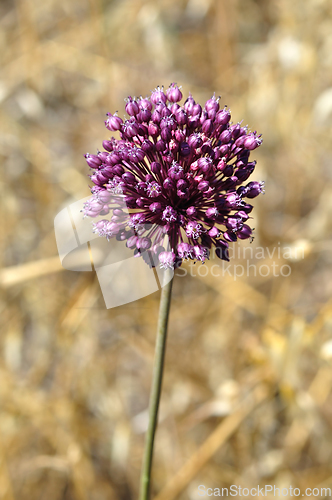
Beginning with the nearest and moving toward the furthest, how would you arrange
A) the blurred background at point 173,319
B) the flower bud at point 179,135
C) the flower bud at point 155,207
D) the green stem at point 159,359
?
1. the green stem at point 159,359
2. the flower bud at point 155,207
3. the flower bud at point 179,135
4. the blurred background at point 173,319

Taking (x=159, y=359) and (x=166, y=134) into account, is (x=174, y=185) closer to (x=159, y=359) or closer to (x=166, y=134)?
(x=166, y=134)

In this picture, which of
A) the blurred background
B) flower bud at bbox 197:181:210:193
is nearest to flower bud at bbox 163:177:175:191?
flower bud at bbox 197:181:210:193

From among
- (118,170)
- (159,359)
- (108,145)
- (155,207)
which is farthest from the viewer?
(108,145)

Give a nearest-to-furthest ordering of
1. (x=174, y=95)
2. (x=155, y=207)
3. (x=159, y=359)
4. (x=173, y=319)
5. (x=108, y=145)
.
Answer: (x=159, y=359) < (x=155, y=207) < (x=108, y=145) < (x=174, y=95) < (x=173, y=319)

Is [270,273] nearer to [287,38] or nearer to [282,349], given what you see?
[282,349]

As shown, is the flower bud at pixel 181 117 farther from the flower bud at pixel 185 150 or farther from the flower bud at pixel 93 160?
the flower bud at pixel 93 160

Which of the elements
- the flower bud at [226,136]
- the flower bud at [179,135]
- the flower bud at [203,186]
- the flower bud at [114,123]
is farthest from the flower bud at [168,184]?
the flower bud at [114,123]

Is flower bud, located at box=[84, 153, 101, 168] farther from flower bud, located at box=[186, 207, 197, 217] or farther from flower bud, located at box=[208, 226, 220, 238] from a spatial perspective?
flower bud, located at box=[208, 226, 220, 238]

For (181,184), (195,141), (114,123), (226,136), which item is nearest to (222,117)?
(226,136)

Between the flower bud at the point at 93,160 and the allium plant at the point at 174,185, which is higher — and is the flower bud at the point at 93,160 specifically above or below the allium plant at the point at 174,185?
above
